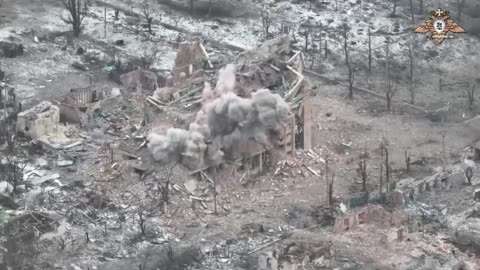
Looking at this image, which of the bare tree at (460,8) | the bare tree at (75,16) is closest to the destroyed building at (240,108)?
the bare tree at (75,16)

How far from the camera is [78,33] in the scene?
54.4 metres

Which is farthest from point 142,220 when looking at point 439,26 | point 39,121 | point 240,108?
point 439,26

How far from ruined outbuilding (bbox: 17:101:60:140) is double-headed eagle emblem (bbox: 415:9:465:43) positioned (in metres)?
19.8

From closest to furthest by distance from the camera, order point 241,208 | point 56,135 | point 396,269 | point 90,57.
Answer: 1. point 396,269
2. point 241,208
3. point 56,135
4. point 90,57

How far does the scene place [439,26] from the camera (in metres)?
56.1

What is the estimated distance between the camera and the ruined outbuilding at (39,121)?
42969 mm

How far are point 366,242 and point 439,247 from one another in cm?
219

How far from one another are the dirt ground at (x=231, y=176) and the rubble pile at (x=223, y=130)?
0.76 meters

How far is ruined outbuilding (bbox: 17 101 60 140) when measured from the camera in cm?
4297

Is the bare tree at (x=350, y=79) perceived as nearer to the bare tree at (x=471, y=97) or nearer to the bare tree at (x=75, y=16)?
the bare tree at (x=471, y=97)

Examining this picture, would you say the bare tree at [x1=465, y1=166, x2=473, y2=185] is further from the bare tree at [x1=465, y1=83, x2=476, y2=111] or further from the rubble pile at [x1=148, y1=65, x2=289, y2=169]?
the bare tree at [x1=465, y1=83, x2=476, y2=111]

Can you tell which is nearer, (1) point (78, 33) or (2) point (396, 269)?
(2) point (396, 269)

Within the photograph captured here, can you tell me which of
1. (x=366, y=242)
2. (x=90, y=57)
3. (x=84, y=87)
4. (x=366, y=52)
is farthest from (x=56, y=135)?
(x=366, y=52)

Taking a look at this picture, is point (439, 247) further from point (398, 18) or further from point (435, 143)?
point (398, 18)
